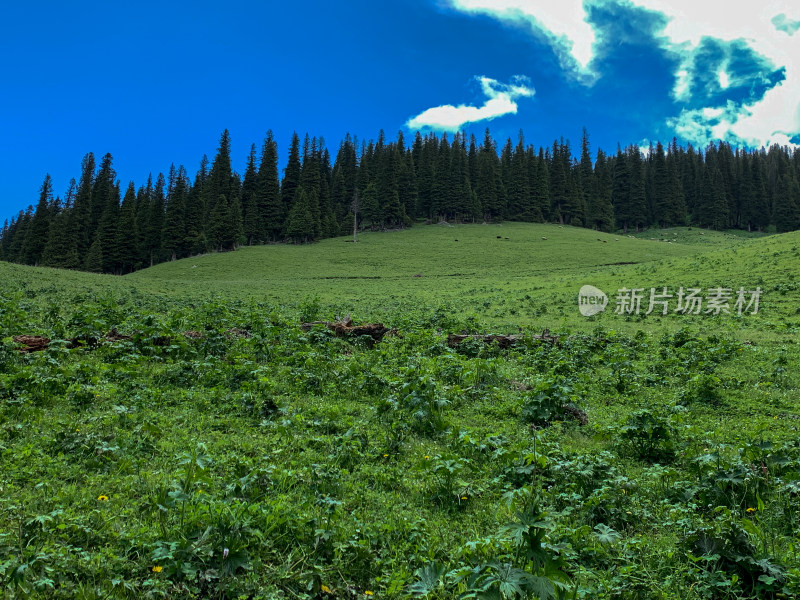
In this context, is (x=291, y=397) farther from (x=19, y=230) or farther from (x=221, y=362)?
(x=19, y=230)

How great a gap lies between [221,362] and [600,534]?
787cm

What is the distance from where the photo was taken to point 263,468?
16.7ft

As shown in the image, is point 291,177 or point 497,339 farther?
point 291,177

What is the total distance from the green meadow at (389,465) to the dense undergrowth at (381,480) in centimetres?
3

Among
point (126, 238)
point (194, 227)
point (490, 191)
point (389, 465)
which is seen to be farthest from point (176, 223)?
point (389, 465)

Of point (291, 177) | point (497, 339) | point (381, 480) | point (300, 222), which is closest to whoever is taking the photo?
point (381, 480)

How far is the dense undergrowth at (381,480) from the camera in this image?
352 cm

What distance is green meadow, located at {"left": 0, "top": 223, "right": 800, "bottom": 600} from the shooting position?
3.55 m

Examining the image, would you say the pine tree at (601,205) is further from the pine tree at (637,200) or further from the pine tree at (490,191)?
the pine tree at (490,191)

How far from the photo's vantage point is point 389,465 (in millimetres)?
5910

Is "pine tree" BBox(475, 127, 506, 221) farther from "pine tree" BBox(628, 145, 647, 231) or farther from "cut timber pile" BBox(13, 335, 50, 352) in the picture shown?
"cut timber pile" BBox(13, 335, 50, 352)

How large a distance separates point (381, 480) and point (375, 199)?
274 ft

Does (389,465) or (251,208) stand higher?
(251,208)

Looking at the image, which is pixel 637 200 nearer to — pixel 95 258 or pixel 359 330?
pixel 359 330
